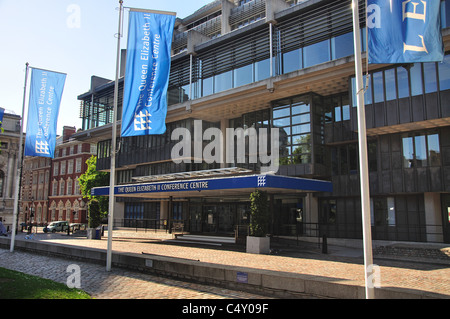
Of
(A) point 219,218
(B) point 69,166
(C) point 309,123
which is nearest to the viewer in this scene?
(C) point 309,123

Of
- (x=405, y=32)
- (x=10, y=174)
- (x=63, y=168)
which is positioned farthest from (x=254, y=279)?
(x=63, y=168)

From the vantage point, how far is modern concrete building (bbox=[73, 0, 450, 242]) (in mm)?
21797

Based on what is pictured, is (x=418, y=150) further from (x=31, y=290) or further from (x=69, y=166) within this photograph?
(x=69, y=166)

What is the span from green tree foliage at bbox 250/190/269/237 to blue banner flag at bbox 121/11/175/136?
6830 millimetres

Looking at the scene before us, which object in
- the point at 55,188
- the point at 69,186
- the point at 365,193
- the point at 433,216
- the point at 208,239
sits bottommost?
the point at 208,239

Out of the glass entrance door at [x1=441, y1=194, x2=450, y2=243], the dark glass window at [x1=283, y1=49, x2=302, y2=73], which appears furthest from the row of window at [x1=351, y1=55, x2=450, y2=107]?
the glass entrance door at [x1=441, y1=194, x2=450, y2=243]

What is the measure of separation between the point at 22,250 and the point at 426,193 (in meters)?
24.7

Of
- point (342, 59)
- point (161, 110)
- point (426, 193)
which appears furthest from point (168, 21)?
point (426, 193)

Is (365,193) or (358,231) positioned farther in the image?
(358,231)

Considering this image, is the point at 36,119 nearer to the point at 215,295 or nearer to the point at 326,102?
the point at 215,295

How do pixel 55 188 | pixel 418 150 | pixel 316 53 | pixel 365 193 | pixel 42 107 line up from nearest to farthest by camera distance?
pixel 365 193, pixel 42 107, pixel 418 150, pixel 316 53, pixel 55 188

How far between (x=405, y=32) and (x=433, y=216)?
1649 centimetres

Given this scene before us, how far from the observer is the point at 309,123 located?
26.4m

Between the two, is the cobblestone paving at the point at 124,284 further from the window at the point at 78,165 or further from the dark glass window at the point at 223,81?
the window at the point at 78,165
